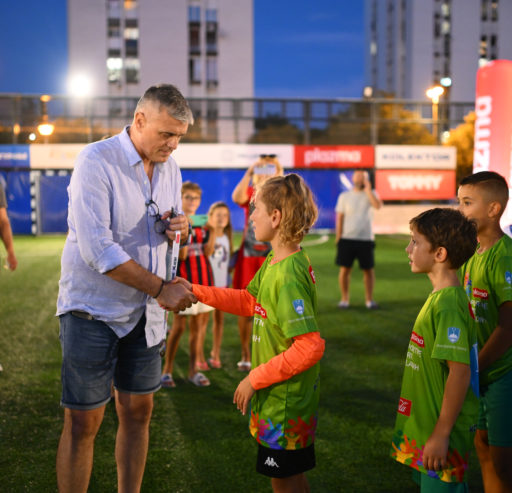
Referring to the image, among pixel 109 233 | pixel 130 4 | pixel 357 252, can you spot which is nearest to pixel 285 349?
pixel 109 233

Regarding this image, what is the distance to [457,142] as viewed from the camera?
35.6 metres

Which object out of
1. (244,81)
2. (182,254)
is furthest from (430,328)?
(244,81)

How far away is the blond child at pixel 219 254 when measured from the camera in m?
6.00

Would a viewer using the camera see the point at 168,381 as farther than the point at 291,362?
Yes

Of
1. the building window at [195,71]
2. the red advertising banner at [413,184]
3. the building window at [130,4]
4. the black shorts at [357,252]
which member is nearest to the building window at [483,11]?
the building window at [195,71]

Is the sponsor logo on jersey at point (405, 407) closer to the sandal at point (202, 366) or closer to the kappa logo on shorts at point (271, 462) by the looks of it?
the kappa logo on shorts at point (271, 462)

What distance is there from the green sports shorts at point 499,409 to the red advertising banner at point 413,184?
26.1m

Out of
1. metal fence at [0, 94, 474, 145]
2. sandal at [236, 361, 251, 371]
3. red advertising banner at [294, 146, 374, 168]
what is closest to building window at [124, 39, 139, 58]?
metal fence at [0, 94, 474, 145]

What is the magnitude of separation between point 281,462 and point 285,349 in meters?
0.47

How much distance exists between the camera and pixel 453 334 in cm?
229

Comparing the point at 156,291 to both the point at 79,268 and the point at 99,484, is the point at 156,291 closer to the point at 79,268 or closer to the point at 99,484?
the point at 79,268

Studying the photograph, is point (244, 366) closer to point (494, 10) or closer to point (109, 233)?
point (109, 233)

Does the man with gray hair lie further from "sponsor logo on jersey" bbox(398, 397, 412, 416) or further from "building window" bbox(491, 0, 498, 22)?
"building window" bbox(491, 0, 498, 22)

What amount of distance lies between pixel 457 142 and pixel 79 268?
35.9 metres
